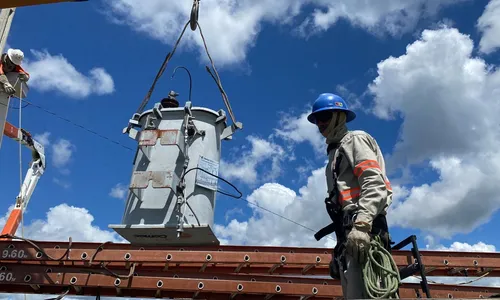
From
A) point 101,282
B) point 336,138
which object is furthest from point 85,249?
point 336,138

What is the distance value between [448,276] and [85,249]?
4.06m

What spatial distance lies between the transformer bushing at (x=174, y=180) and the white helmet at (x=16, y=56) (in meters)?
2.52

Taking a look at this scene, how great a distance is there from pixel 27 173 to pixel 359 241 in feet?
34.9

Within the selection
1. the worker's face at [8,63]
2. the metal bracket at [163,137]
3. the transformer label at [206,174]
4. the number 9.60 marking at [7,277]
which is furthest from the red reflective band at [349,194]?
the worker's face at [8,63]

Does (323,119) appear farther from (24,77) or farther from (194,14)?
(24,77)

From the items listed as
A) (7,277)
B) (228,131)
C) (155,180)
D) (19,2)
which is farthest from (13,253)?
(228,131)

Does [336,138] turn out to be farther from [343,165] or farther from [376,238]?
[376,238]

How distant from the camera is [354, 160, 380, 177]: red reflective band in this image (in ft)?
10.2

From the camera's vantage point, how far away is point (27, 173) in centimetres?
1119

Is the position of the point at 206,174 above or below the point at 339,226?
above

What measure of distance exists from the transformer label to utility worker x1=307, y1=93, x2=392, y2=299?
2.13 metres

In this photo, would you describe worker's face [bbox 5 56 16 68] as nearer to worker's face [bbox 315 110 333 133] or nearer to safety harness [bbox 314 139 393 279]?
worker's face [bbox 315 110 333 133]

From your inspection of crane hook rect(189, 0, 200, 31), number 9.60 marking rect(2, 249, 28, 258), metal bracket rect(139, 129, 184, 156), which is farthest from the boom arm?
crane hook rect(189, 0, 200, 31)

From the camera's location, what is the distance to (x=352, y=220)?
3020 mm
